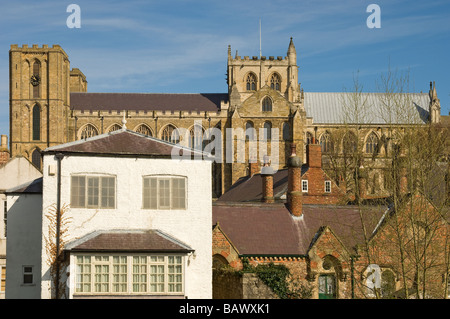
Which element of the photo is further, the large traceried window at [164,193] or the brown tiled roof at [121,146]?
the large traceried window at [164,193]

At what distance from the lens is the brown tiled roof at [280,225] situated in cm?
3381

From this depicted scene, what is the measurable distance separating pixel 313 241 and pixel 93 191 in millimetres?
11406

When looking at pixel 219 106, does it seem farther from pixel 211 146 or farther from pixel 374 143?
pixel 374 143

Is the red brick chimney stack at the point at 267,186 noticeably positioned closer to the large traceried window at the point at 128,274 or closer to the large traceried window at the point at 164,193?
the large traceried window at the point at 164,193

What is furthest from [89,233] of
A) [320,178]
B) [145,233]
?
[320,178]

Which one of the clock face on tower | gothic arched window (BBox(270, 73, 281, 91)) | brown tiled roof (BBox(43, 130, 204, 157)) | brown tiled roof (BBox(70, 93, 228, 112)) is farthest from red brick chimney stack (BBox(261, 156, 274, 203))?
the clock face on tower

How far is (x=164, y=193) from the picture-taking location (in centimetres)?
2792

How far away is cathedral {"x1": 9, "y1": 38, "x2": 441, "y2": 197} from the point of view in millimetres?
82500

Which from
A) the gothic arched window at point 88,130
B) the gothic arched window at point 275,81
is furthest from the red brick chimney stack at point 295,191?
the gothic arched window at point 275,81

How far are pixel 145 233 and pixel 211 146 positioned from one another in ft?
191

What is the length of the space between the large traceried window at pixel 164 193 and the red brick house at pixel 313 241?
4915 mm

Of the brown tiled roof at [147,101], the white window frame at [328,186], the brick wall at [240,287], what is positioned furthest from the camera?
the brown tiled roof at [147,101]

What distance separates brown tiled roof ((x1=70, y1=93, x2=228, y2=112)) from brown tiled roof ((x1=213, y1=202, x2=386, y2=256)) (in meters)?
55.0

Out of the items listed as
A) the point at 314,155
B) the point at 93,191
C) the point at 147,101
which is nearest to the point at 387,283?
the point at 93,191
